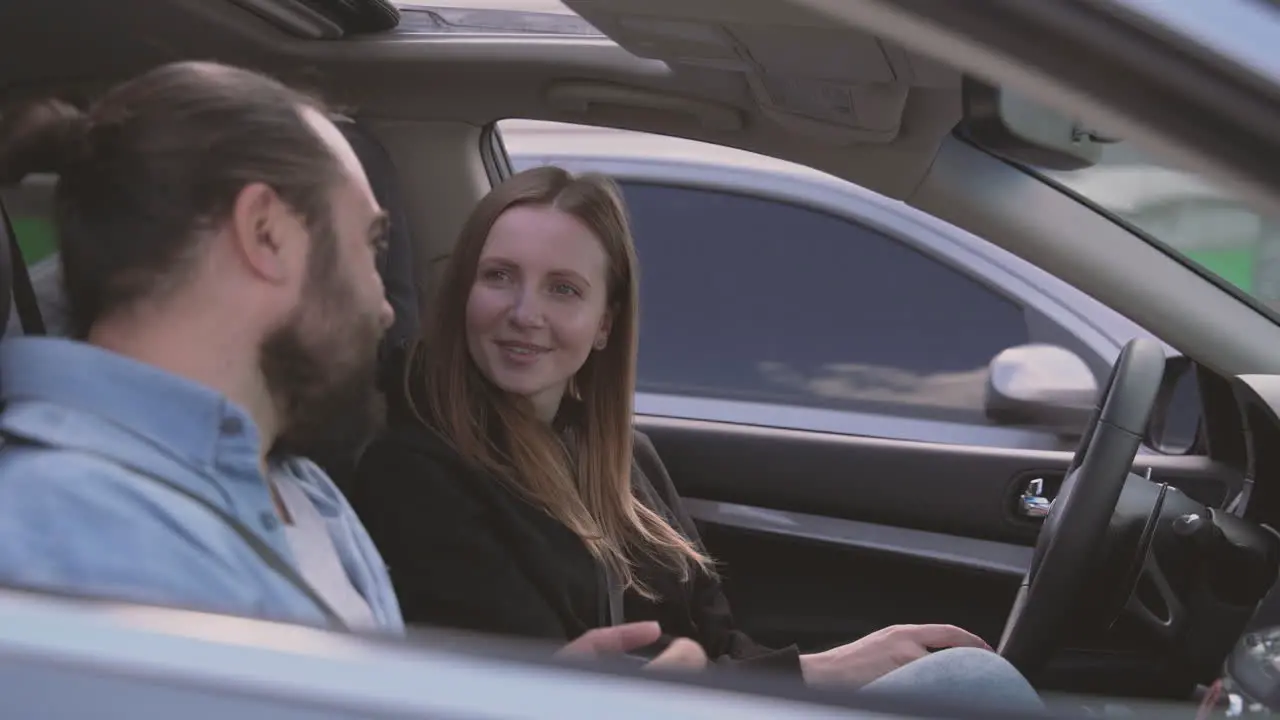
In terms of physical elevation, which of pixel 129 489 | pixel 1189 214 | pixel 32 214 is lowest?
pixel 129 489

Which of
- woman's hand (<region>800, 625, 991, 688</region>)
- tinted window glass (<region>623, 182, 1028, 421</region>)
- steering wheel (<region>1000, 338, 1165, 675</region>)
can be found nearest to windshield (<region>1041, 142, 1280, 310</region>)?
steering wheel (<region>1000, 338, 1165, 675</region>)

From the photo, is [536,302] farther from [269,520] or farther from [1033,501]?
[1033,501]

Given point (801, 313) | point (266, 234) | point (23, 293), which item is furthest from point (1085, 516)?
point (801, 313)

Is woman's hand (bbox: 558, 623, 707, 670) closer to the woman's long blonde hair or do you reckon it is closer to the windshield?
the windshield

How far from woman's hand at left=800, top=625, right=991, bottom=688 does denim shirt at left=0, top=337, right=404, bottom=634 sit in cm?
86

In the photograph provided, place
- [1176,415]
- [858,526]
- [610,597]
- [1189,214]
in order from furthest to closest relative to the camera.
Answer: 1. [858,526]
2. [1176,415]
3. [610,597]
4. [1189,214]

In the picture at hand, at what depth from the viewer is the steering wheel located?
6.40 feet

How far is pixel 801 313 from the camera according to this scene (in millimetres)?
3617

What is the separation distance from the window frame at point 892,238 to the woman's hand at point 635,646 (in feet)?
5.70

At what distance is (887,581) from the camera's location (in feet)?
9.80

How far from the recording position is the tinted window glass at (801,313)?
3.40m

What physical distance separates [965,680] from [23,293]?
0.99 meters

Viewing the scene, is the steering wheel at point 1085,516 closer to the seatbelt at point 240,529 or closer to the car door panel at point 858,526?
the car door panel at point 858,526

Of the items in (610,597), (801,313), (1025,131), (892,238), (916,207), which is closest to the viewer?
(1025,131)
